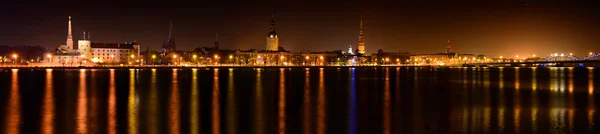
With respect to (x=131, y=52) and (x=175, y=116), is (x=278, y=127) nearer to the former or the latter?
(x=175, y=116)

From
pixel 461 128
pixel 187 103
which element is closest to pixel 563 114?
pixel 461 128

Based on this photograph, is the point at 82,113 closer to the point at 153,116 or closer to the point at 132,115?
the point at 132,115

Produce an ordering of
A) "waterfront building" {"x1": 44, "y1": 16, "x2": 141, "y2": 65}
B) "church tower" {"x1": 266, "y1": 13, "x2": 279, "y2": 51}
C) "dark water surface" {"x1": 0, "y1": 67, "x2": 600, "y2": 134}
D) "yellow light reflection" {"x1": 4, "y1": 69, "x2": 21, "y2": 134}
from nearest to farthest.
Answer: "yellow light reflection" {"x1": 4, "y1": 69, "x2": 21, "y2": 134}, "dark water surface" {"x1": 0, "y1": 67, "x2": 600, "y2": 134}, "waterfront building" {"x1": 44, "y1": 16, "x2": 141, "y2": 65}, "church tower" {"x1": 266, "y1": 13, "x2": 279, "y2": 51}

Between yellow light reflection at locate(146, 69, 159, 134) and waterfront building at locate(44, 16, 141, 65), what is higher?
waterfront building at locate(44, 16, 141, 65)

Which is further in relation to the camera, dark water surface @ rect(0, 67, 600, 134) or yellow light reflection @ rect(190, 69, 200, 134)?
dark water surface @ rect(0, 67, 600, 134)

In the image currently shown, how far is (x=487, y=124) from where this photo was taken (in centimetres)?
1655

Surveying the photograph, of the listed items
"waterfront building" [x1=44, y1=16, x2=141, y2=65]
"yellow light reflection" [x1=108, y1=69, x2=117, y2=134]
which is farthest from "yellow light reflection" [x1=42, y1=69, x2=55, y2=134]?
"waterfront building" [x1=44, y1=16, x2=141, y2=65]

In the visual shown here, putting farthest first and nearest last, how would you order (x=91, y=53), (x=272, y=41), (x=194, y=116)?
(x=272, y=41) → (x=91, y=53) → (x=194, y=116)

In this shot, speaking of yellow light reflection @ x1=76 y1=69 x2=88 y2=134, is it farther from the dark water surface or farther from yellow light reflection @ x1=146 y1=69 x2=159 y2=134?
yellow light reflection @ x1=146 y1=69 x2=159 y2=134

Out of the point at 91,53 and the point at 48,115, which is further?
the point at 91,53

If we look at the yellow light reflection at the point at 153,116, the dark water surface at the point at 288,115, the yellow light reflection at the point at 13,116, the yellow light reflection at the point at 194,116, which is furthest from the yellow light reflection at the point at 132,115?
the yellow light reflection at the point at 13,116

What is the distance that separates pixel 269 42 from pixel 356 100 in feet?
461

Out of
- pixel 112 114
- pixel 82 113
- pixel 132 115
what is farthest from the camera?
pixel 82 113

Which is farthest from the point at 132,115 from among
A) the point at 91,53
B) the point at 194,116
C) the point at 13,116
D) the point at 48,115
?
the point at 91,53
